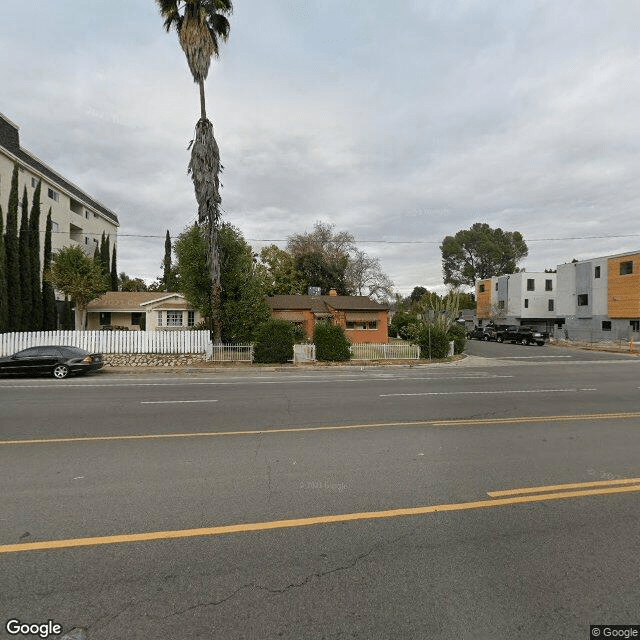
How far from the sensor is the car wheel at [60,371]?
16.1m

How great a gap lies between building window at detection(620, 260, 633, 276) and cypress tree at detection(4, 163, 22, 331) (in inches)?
2040

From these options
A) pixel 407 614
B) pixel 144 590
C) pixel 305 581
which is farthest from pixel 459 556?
pixel 144 590

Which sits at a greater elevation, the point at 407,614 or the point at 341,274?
the point at 341,274

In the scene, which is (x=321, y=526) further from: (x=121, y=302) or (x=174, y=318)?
(x=121, y=302)

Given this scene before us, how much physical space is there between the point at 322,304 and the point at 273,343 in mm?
13010

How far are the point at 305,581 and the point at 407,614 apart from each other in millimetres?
774

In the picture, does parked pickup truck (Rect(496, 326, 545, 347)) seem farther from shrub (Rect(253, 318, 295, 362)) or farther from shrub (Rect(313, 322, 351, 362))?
shrub (Rect(253, 318, 295, 362))

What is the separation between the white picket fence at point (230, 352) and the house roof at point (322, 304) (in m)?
10.5

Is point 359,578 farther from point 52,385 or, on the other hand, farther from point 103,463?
point 52,385

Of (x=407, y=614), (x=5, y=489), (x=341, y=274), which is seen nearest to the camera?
(x=407, y=614)

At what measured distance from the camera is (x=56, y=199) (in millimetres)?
38781

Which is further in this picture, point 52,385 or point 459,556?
point 52,385

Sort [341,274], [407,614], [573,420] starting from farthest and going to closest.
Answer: [341,274], [573,420], [407,614]

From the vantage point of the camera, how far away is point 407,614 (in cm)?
269
